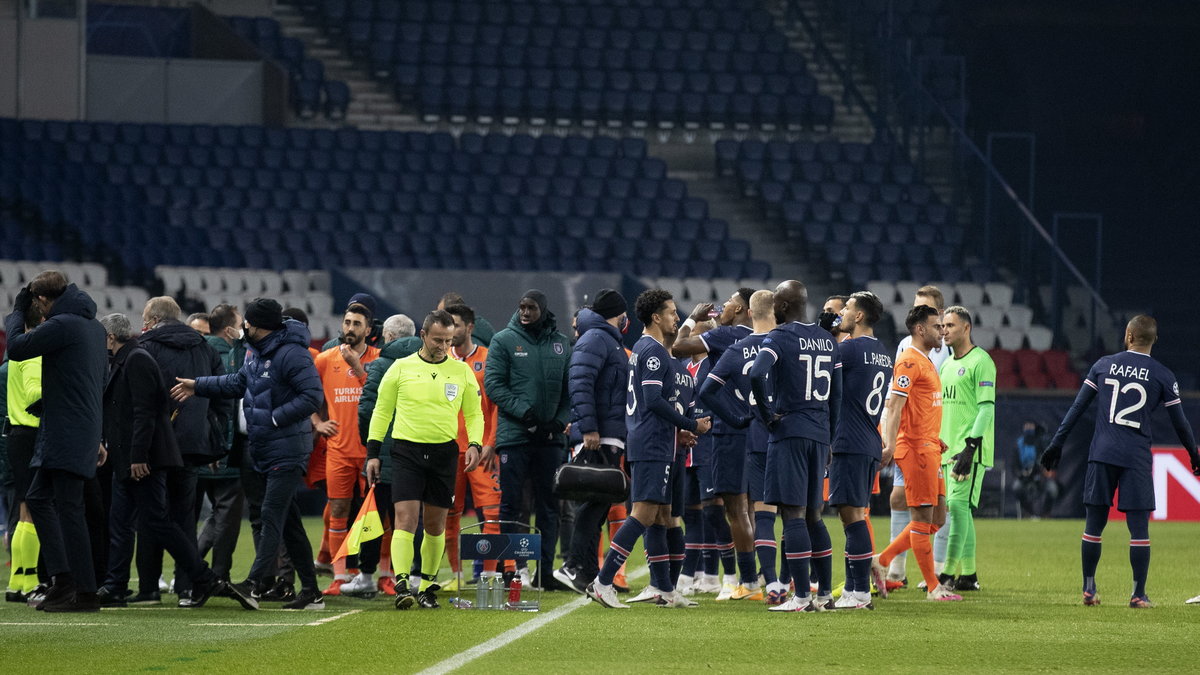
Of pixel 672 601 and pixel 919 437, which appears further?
pixel 919 437

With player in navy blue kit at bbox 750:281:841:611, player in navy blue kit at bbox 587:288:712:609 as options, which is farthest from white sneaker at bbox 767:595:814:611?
player in navy blue kit at bbox 587:288:712:609

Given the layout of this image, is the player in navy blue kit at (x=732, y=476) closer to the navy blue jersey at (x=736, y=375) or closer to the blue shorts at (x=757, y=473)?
the navy blue jersey at (x=736, y=375)

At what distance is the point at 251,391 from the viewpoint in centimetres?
1073

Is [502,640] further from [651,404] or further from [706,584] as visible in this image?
[706,584]

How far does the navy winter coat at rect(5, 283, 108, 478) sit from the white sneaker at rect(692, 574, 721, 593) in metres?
4.50

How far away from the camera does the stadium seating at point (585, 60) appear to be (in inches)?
1307

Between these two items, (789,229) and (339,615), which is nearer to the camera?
(339,615)

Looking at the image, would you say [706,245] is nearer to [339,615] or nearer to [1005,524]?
[1005,524]

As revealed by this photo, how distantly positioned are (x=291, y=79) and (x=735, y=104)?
29.3 feet

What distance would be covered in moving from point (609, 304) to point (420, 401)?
1.51 metres

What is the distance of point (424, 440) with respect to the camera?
422 inches

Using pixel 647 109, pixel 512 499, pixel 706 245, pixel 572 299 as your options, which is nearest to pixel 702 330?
pixel 512 499

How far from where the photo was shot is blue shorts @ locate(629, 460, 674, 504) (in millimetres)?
10603

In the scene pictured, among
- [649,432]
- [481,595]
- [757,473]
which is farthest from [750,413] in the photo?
[481,595]
